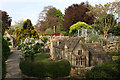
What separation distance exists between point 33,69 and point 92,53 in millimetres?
4052

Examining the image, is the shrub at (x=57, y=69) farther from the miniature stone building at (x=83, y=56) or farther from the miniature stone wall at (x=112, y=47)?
the miniature stone wall at (x=112, y=47)

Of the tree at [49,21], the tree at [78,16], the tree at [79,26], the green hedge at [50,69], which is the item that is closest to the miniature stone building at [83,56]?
the green hedge at [50,69]

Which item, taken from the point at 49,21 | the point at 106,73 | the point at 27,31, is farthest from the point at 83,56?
the point at 49,21

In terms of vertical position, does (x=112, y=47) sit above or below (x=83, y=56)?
above

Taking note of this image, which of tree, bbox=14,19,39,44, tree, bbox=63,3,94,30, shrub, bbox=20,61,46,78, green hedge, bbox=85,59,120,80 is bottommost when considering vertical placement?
shrub, bbox=20,61,46,78

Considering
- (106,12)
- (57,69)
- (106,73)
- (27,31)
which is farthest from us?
(106,12)

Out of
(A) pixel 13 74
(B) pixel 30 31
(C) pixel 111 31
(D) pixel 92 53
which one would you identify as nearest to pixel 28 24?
(B) pixel 30 31

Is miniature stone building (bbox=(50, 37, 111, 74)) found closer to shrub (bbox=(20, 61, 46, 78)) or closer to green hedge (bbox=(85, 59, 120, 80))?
shrub (bbox=(20, 61, 46, 78))

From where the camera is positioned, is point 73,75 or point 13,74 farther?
point 13,74

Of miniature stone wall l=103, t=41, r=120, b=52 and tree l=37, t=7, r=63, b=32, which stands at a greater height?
tree l=37, t=7, r=63, b=32

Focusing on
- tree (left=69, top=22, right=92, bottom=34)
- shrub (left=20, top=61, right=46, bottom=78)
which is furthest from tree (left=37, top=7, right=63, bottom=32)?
shrub (left=20, top=61, right=46, bottom=78)

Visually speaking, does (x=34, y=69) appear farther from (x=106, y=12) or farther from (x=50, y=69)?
(x=106, y=12)

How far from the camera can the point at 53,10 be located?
51.3 m

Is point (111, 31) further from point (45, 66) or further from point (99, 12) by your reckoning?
point (45, 66)
